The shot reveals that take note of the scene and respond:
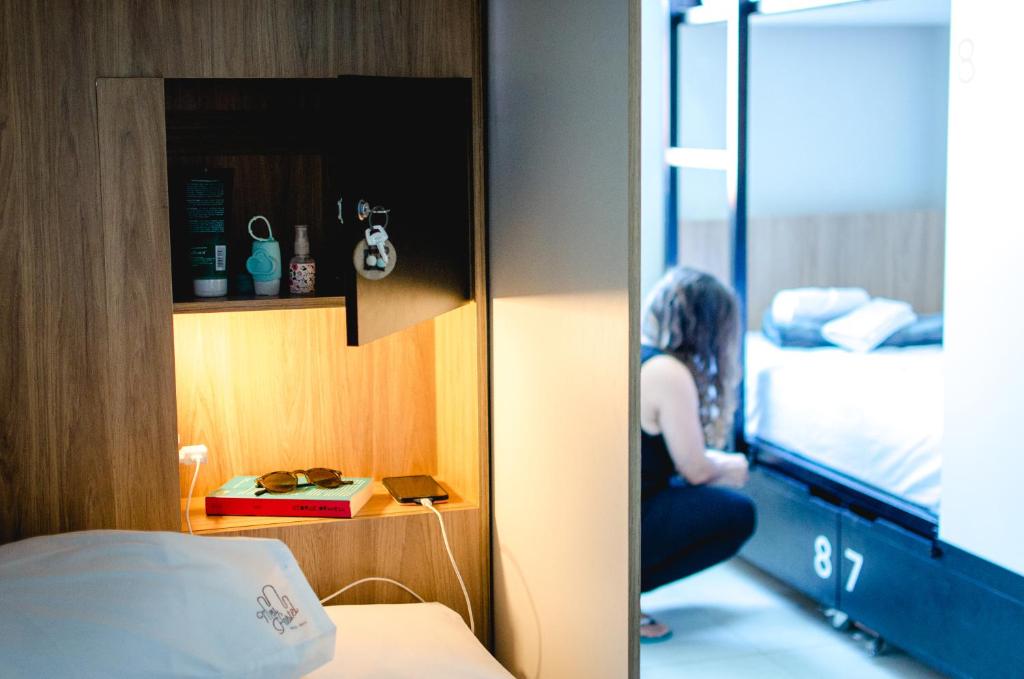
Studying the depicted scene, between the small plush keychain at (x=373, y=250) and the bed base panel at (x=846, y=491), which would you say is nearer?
the small plush keychain at (x=373, y=250)

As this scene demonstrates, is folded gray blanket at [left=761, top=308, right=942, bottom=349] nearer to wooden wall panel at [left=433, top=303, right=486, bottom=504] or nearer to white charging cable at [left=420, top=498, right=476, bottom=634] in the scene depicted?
wooden wall panel at [left=433, top=303, right=486, bottom=504]

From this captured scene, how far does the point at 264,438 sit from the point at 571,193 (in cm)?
92

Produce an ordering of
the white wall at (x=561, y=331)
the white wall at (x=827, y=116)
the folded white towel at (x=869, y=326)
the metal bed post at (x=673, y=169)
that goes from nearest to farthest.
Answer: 1. the white wall at (x=561, y=331)
2. the folded white towel at (x=869, y=326)
3. the metal bed post at (x=673, y=169)
4. the white wall at (x=827, y=116)

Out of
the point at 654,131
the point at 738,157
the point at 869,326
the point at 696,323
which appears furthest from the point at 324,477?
the point at 654,131

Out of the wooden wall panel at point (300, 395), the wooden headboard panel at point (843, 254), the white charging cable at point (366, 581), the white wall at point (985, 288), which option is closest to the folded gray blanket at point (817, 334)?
the wooden headboard panel at point (843, 254)

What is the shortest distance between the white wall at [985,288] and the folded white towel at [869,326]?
1.15 metres

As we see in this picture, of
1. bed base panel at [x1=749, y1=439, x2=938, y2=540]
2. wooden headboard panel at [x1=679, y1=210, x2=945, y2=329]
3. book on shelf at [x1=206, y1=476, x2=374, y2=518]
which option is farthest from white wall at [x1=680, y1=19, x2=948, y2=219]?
book on shelf at [x1=206, y1=476, x2=374, y2=518]

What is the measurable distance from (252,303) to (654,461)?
5.04ft

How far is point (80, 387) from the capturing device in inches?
79.7

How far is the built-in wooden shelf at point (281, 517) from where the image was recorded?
2123mm

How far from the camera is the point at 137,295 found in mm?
2018

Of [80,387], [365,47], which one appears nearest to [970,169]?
[365,47]

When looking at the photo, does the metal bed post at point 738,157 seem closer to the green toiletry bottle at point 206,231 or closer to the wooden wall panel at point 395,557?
the wooden wall panel at point 395,557

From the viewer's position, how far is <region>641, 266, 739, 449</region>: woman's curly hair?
3225 mm
